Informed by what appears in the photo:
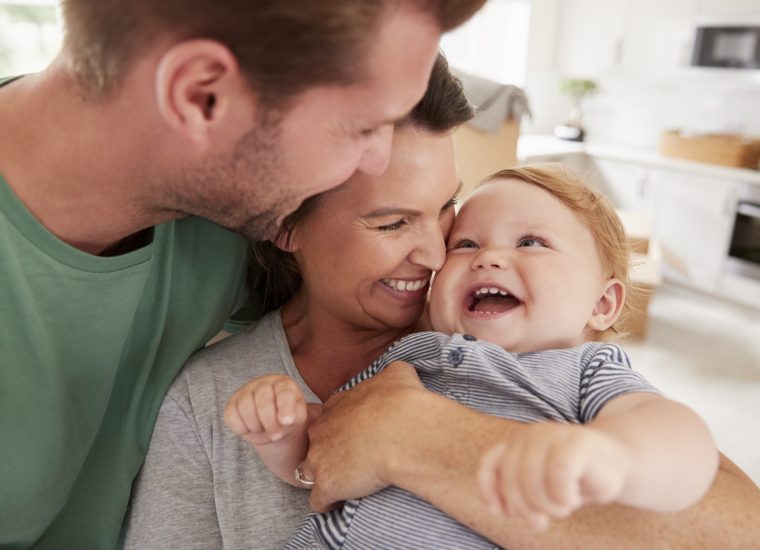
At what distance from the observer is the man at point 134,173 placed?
3.00ft

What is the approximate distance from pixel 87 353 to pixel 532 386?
0.75 m

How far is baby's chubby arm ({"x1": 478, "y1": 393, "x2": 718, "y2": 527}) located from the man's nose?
511mm

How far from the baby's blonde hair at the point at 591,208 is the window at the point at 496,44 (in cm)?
466

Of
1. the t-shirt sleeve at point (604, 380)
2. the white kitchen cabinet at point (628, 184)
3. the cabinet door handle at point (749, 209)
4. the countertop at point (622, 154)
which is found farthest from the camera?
the white kitchen cabinet at point (628, 184)

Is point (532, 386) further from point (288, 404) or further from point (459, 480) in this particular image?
point (288, 404)

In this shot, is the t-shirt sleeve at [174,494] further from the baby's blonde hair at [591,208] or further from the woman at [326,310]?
the baby's blonde hair at [591,208]

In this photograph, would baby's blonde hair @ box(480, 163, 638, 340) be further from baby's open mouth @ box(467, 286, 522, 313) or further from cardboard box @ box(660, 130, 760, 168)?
cardboard box @ box(660, 130, 760, 168)

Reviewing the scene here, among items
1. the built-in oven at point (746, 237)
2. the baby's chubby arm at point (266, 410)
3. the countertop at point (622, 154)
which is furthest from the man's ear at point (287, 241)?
the built-in oven at point (746, 237)

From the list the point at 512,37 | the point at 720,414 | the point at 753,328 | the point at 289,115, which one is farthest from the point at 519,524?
the point at 512,37

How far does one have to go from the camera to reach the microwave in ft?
16.4

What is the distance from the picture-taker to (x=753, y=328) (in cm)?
464

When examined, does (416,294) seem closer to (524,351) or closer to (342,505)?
(524,351)

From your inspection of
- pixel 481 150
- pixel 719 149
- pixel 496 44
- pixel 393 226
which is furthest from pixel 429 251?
pixel 496 44

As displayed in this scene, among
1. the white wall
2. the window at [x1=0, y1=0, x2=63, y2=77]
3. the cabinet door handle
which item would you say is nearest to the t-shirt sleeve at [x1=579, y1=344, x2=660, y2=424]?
the window at [x1=0, y1=0, x2=63, y2=77]
